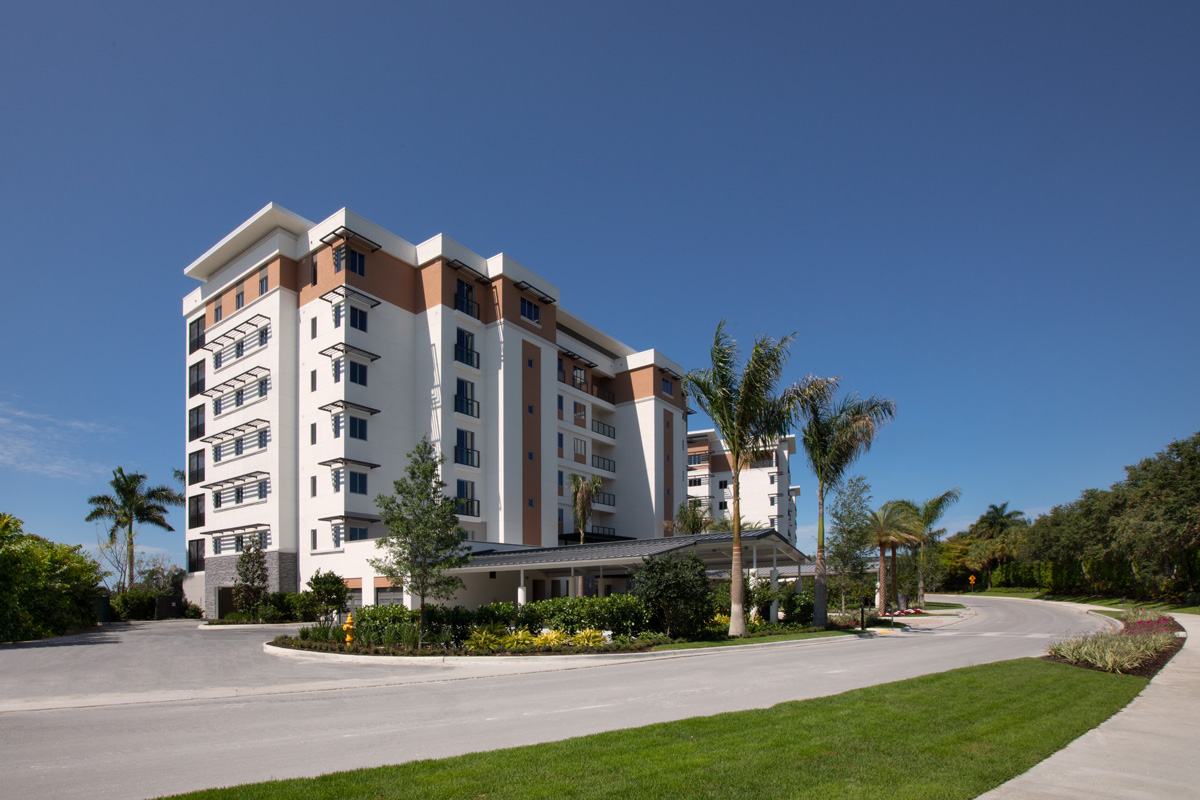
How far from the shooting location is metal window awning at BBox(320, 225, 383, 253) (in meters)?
41.6

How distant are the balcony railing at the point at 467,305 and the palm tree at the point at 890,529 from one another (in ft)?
90.8

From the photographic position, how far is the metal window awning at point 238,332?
1796 inches

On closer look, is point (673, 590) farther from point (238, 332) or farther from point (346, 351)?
point (238, 332)

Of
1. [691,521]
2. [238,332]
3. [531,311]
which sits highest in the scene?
[531,311]

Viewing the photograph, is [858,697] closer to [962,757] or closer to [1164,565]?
[962,757]

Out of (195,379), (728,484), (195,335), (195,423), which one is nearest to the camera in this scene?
(195,423)

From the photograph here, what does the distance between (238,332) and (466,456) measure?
1678 centimetres

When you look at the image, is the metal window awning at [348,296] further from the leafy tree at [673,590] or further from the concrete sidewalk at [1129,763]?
Result: the concrete sidewalk at [1129,763]

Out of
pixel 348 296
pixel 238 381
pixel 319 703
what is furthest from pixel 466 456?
pixel 319 703

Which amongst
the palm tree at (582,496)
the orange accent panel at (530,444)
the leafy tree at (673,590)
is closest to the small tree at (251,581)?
the orange accent panel at (530,444)

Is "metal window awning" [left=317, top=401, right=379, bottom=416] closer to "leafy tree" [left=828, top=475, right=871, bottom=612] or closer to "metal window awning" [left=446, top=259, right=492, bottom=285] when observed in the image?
"metal window awning" [left=446, top=259, right=492, bottom=285]

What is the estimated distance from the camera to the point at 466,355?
46.1 meters

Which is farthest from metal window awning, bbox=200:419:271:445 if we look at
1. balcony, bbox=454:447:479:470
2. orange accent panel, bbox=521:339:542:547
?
orange accent panel, bbox=521:339:542:547

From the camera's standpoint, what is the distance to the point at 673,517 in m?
62.1
